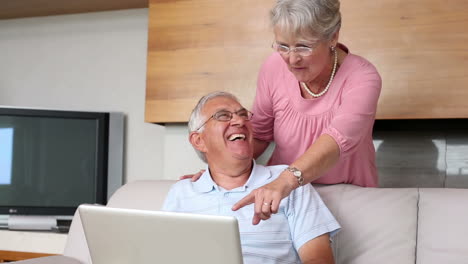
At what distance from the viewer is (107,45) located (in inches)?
147

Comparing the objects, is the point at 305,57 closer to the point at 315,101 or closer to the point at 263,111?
the point at 315,101

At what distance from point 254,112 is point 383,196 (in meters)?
0.53

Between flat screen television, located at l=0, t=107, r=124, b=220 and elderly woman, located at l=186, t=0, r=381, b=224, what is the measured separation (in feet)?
4.72

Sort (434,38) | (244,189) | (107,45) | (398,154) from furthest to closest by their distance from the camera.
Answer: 1. (107,45)
2. (398,154)
3. (434,38)
4. (244,189)

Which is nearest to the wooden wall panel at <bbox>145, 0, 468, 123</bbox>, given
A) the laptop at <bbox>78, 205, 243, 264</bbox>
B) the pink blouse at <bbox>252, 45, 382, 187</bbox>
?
the pink blouse at <bbox>252, 45, 382, 187</bbox>

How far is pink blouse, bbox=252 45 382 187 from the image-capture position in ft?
6.08

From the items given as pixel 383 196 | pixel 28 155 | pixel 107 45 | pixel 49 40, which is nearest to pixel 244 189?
pixel 383 196

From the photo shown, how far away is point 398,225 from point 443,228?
12cm

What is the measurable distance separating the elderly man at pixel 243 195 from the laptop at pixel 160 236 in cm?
47

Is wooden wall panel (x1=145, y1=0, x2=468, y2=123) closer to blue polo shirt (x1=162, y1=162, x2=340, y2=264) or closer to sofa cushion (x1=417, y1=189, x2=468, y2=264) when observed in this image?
sofa cushion (x1=417, y1=189, x2=468, y2=264)

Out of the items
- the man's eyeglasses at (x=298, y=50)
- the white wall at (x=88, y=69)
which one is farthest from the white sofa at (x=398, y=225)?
the white wall at (x=88, y=69)

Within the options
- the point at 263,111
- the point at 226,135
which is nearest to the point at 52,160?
the point at 263,111

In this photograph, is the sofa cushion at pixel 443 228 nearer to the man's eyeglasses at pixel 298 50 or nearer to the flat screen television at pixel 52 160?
the man's eyeglasses at pixel 298 50

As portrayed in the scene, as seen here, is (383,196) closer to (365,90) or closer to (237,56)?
(365,90)
